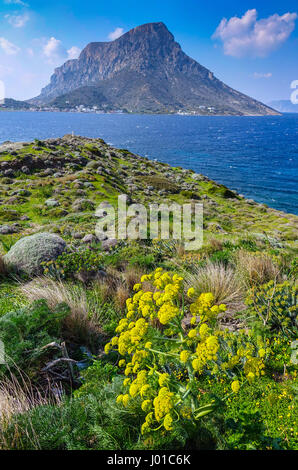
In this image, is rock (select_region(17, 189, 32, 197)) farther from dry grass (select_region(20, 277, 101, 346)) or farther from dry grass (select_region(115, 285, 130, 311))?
dry grass (select_region(115, 285, 130, 311))

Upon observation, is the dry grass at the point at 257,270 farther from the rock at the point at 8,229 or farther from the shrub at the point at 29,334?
the rock at the point at 8,229

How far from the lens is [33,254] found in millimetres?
6344

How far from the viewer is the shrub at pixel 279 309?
12.7 ft

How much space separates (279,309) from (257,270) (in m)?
1.79

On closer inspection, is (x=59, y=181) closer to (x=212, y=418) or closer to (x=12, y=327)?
(x=12, y=327)

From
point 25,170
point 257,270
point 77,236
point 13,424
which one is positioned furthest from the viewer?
point 25,170

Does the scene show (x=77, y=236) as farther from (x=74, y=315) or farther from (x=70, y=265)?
(x=74, y=315)

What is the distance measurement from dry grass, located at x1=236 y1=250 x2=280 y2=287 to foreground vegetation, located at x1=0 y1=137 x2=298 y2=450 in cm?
3

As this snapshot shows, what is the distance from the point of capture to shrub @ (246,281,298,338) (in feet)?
12.7

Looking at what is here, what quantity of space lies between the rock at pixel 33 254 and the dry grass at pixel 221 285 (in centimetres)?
356
